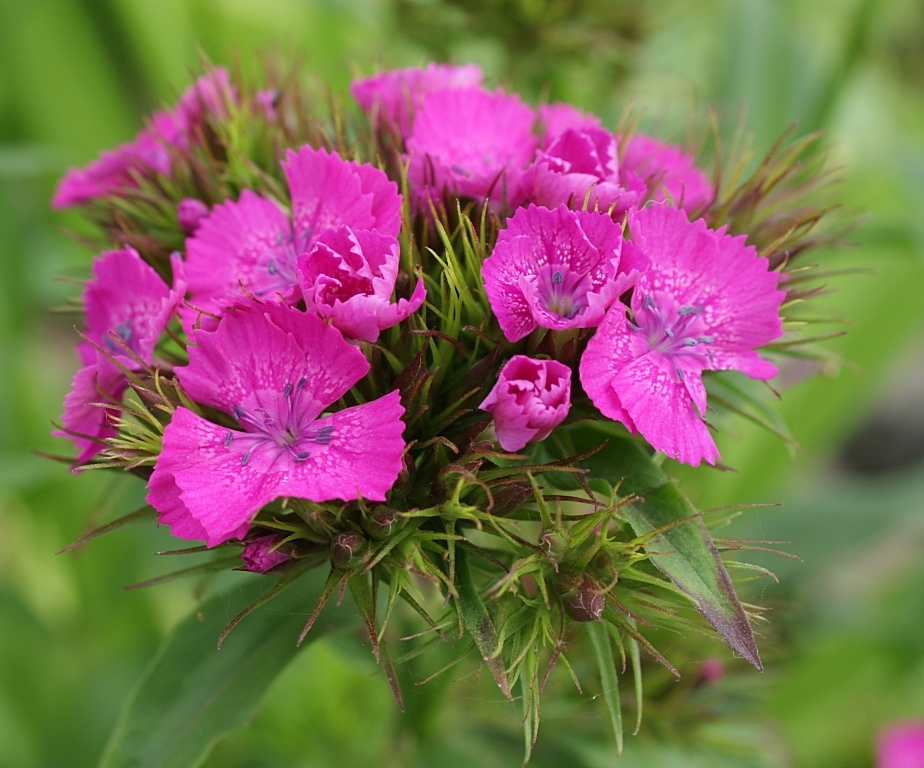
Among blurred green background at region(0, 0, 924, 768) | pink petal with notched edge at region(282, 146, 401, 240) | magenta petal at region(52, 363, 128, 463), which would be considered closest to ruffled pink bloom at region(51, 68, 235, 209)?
blurred green background at region(0, 0, 924, 768)

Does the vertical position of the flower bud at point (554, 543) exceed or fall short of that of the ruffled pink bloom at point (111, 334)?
it falls short

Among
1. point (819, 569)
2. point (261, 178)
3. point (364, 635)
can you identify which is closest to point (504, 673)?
point (364, 635)

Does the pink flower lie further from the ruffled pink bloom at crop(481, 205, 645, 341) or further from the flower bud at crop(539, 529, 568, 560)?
the ruffled pink bloom at crop(481, 205, 645, 341)

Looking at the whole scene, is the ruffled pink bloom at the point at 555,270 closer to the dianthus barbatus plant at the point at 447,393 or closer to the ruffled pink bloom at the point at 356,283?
the dianthus barbatus plant at the point at 447,393

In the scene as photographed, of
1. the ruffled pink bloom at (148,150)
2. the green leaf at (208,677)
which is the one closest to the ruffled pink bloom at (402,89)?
the ruffled pink bloom at (148,150)

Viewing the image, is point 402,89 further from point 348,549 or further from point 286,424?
point 348,549

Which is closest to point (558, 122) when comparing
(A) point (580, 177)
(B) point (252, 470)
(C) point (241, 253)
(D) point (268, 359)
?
(A) point (580, 177)

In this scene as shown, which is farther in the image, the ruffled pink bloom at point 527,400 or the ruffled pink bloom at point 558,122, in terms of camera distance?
the ruffled pink bloom at point 558,122
